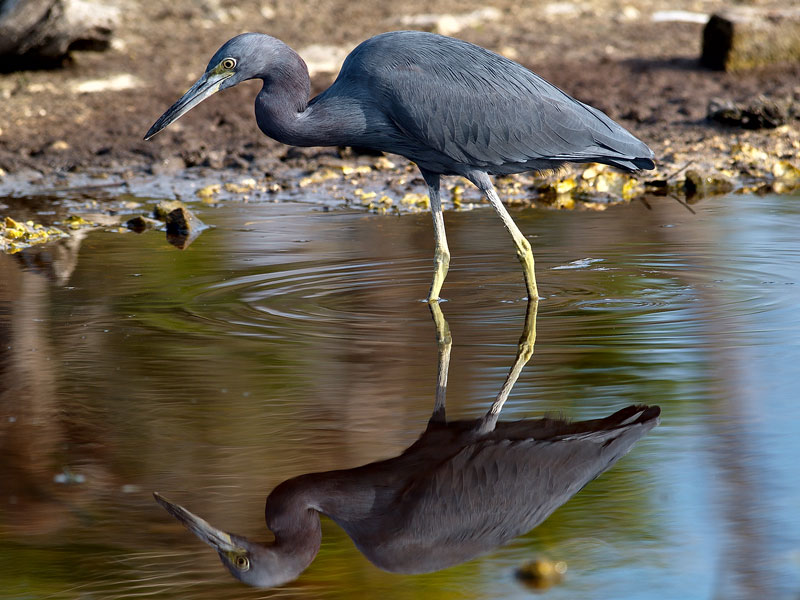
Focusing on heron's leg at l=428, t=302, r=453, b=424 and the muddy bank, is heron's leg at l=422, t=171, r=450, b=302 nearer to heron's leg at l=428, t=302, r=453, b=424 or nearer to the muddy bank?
heron's leg at l=428, t=302, r=453, b=424

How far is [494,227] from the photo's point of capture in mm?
8266

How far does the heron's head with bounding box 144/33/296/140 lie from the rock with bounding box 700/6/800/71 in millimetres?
6852

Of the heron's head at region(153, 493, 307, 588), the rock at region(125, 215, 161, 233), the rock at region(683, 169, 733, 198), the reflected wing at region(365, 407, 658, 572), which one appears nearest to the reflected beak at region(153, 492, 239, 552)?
the heron's head at region(153, 493, 307, 588)

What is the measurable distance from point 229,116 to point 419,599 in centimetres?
900

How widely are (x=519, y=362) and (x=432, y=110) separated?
159cm

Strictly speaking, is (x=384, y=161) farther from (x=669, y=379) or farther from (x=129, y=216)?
(x=669, y=379)

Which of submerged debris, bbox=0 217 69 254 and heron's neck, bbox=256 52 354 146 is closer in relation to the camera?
heron's neck, bbox=256 52 354 146

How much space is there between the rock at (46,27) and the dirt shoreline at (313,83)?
0.22 meters

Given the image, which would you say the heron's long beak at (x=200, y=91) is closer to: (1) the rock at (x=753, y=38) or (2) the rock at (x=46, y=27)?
(2) the rock at (x=46, y=27)

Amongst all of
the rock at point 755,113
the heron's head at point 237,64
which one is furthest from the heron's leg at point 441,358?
the rock at point 755,113

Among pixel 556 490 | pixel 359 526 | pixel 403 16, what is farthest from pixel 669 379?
pixel 403 16

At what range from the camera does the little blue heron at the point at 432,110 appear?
6.07 meters

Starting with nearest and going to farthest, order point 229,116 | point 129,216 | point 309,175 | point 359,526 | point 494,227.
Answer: point 359,526
point 494,227
point 129,216
point 309,175
point 229,116

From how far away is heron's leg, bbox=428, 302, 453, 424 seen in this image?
451cm
